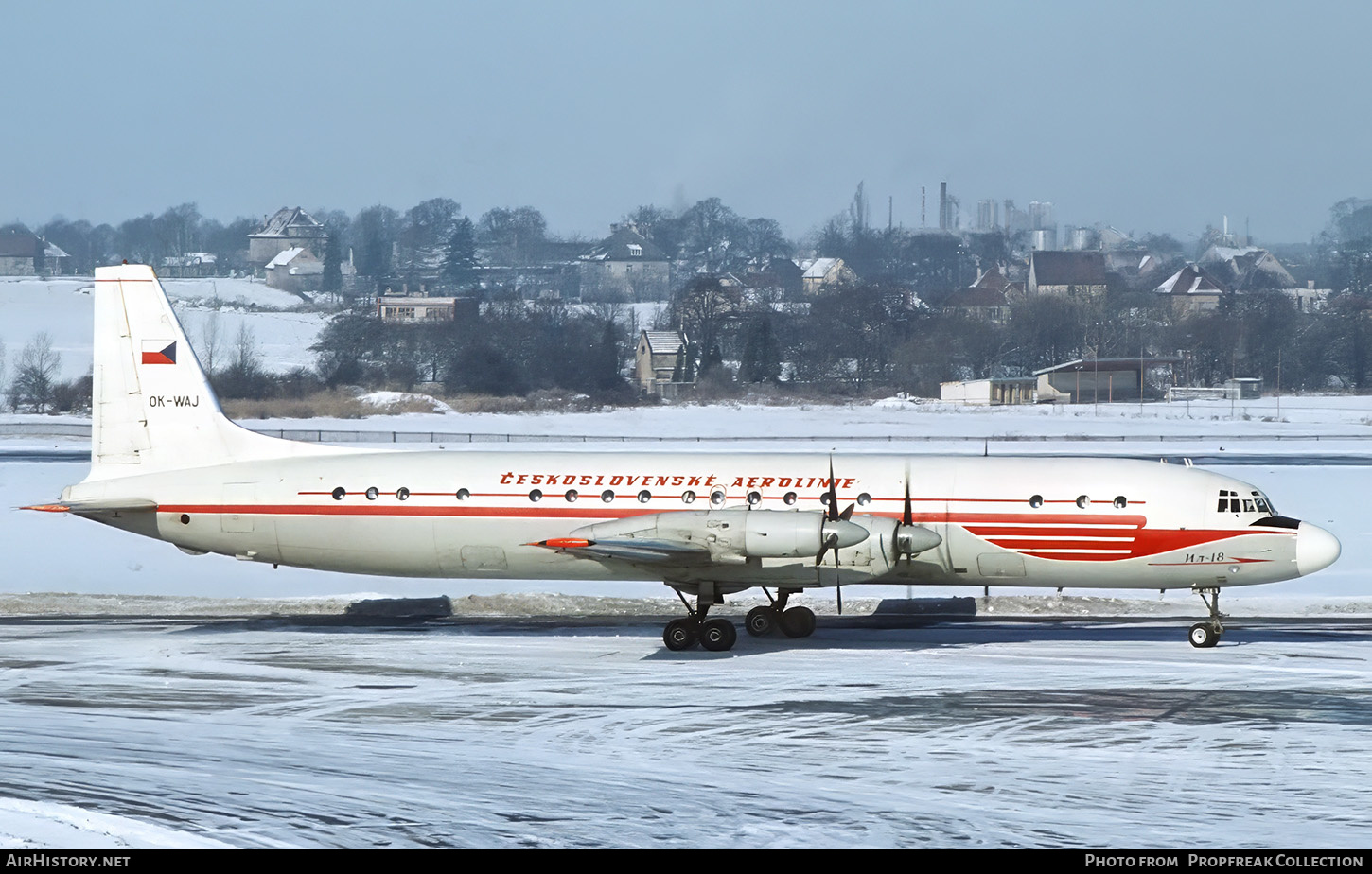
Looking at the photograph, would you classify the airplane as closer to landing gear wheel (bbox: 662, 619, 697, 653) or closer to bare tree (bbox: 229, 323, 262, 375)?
landing gear wheel (bbox: 662, 619, 697, 653)

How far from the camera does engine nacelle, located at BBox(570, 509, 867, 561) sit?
24.9 metres

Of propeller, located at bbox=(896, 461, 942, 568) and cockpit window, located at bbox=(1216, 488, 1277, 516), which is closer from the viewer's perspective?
propeller, located at bbox=(896, 461, 942, 568)

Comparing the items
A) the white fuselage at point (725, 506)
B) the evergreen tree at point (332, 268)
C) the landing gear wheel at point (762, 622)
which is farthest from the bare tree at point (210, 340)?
the landing gear wheel at point (762, 622)

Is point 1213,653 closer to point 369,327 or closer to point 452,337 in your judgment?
point 452,337

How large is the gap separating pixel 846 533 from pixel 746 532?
5.76 feet

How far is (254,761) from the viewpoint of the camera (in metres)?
18.3

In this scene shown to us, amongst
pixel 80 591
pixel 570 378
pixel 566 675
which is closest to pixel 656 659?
pixel 566 675

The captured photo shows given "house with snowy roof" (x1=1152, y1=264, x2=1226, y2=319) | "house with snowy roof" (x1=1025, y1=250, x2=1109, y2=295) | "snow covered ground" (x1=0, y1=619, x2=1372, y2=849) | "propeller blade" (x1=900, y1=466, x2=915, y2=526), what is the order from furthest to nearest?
"house with snowy roof" (x1=1025, y1=250, x2=1109, y2=295) < "house with snowy roof" (x1=1152, y1=264, x2=1226, y2=319) < "propeller blade" (x1=900, y1=466, x2=915, y2=526) < "snow covered ground" (x1=0, y1=619, x2=1372, y2=849)

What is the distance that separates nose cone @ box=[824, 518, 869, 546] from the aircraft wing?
7.27 feet

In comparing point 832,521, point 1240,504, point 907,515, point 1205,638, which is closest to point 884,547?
point 832,521

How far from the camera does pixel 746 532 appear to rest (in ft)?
82.9

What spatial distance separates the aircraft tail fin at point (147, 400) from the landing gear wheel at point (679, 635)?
901 cm

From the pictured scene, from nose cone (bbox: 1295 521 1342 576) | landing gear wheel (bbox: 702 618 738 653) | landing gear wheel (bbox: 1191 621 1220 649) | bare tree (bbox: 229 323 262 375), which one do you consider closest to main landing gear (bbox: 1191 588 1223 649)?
landing gear wheel (bbox: 1191 621 1220 649)

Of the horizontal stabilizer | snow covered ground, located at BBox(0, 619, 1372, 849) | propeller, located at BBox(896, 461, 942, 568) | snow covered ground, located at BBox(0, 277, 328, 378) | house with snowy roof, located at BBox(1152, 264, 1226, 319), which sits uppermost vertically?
house with snowy roof, located at BBox(1152, 264, 1226, 319)
